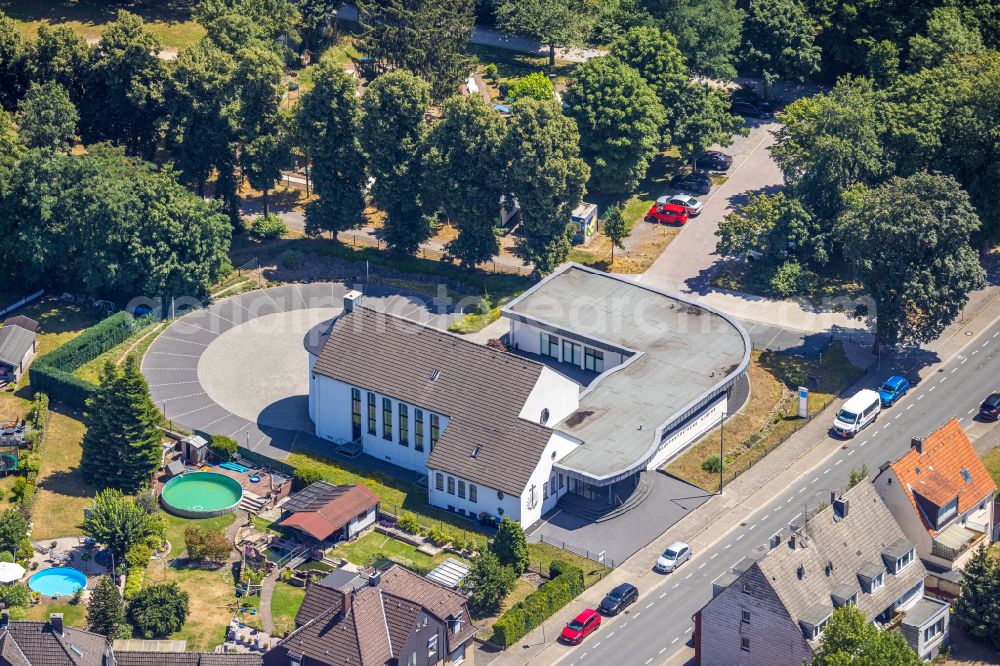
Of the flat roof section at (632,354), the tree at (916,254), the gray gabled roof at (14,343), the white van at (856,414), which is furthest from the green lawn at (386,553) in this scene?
the tree at (916,254)

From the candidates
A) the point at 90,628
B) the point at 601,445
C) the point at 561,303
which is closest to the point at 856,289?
the point at 561,303

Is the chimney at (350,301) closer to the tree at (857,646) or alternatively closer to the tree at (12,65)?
the tree at (12,65)

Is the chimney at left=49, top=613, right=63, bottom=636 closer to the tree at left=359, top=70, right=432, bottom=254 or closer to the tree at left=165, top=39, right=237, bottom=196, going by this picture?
the tree at left=359, top=70, right=432, bottom=254

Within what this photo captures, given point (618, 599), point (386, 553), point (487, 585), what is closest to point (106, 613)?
point (386, 553)

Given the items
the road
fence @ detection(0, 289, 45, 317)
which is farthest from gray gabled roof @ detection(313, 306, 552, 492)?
fence @ detection(0, 289, 45, 317)

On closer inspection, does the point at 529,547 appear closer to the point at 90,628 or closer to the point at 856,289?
the point at 90,628
